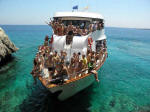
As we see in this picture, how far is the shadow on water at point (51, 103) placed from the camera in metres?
8.52

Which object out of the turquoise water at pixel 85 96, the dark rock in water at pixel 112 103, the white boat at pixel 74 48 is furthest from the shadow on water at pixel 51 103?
the dark rock in water at pixel 112 103

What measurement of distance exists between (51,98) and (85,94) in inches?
108

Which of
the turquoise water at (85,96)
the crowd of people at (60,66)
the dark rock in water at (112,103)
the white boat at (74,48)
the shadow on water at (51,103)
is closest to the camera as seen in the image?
the crowd of people at (60,66)

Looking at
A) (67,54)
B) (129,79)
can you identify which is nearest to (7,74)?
(67,54)

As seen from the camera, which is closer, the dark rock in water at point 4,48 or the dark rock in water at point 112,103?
the dark rock in water at point 112,103

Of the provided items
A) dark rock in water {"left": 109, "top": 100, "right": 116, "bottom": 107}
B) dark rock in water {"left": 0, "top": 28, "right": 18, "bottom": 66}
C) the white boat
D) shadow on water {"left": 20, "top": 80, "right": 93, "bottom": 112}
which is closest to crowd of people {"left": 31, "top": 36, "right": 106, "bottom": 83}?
the white boat

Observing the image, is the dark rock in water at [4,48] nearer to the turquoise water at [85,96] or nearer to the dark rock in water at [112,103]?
the turquoise water at [85,96]

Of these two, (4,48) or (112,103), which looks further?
(4,48)

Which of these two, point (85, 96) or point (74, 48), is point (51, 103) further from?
point (74, 48)

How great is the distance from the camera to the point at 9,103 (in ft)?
29.5

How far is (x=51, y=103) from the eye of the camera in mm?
9047

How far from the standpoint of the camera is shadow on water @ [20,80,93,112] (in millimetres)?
8523

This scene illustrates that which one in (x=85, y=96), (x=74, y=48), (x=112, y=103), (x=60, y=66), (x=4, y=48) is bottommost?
(x=112, y=103)

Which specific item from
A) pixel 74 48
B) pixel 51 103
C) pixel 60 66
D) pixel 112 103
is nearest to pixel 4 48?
pixel 74 48
